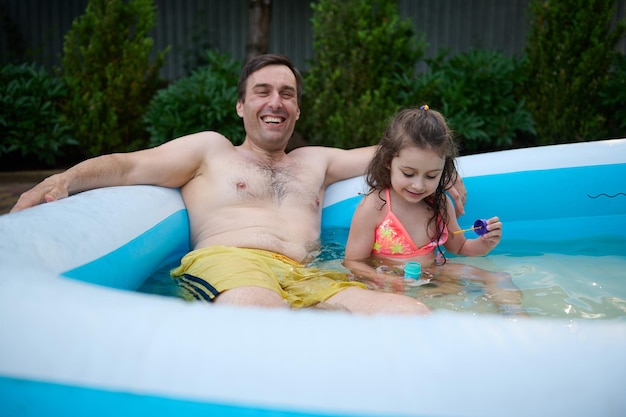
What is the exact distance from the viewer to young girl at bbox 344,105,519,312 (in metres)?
2.42

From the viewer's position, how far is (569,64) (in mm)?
6020

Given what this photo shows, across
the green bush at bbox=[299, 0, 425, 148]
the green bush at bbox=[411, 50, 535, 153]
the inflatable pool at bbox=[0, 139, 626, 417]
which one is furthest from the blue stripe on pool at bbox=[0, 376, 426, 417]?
the green bush at bbox=[411, 50, 535, 153]

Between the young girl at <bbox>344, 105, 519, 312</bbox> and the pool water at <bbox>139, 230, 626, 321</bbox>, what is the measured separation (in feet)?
Result: 0.38

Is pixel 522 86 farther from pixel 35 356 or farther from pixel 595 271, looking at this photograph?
pixel 35 356

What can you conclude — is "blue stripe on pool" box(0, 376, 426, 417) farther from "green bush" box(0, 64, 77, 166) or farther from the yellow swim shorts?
"green bush" box(0, 64, 77, 166)

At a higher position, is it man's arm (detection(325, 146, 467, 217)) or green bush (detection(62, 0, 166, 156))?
green bush (detection(62, 0, 166, 156))

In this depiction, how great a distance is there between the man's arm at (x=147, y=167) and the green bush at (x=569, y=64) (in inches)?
172

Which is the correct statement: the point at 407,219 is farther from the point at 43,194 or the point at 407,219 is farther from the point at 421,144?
the point at 43,194

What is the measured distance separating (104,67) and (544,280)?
493 centimetres

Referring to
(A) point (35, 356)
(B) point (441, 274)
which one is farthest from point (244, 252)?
(A) point (35, 356)

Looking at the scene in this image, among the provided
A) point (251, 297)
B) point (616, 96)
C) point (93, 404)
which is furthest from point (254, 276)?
point (616, 96)

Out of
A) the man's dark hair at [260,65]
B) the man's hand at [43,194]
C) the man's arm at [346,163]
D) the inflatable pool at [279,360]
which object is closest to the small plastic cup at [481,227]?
the man's arm at [346,163]

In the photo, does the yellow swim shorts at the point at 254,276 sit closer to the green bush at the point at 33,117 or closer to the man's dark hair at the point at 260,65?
the man's dark hair at the point at 260,65

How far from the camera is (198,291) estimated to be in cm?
224
